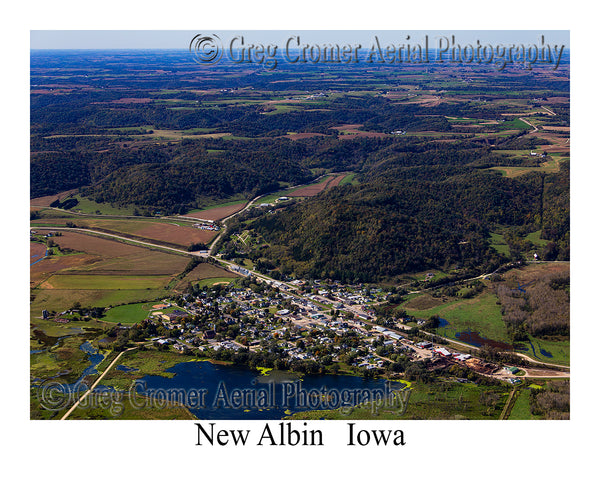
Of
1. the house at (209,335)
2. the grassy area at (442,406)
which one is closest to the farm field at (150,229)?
the house at (209,335)

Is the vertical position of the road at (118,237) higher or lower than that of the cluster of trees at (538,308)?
higher

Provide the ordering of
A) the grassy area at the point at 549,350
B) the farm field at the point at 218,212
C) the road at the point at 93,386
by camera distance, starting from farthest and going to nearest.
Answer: the farm field at the point at 218,212
the grassy area at the point at 549,350
the road at the point at 93,386

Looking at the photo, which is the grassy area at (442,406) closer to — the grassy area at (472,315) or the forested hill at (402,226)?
the grassy area at (472,315)

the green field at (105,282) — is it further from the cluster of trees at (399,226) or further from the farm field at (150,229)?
the cluster of trees at (399,226)

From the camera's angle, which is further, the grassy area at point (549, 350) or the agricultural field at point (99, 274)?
the agricultural field at point (99, 274)

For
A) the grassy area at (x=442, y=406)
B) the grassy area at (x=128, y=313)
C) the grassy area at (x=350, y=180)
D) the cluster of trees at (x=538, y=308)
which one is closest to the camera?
the grassy area at (x=442, y=406)

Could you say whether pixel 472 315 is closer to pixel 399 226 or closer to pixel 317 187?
pixel 399 226

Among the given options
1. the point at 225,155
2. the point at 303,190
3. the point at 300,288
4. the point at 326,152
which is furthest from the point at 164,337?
the point at 326,152

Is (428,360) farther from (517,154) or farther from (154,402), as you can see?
(517,154)

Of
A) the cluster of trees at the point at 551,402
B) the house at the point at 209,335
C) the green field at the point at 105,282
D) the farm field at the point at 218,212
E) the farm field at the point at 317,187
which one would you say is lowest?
the cluster of trees at the point at 551,402
